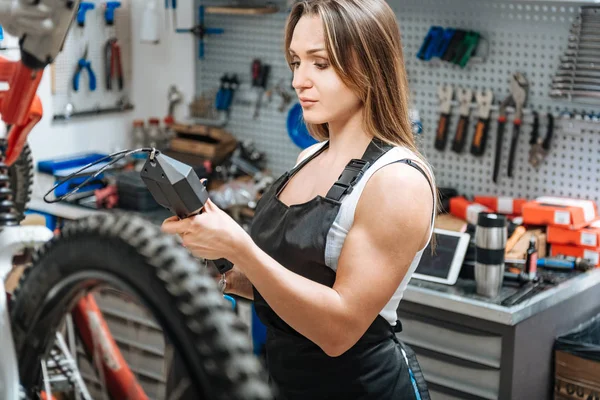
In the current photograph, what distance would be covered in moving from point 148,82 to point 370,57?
272 cm

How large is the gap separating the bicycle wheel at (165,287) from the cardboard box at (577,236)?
2.32m

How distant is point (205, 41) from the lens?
155 inches

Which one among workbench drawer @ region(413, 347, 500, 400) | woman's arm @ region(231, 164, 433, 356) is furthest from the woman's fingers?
workbench drawer @ region(413, 347, 500, 400)

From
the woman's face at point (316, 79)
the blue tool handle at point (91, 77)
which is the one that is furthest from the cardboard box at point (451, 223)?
the blue tool handle at point (91, 77)

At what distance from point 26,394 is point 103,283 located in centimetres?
17

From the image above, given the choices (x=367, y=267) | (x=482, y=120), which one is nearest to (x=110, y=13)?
(x=482, y=120)

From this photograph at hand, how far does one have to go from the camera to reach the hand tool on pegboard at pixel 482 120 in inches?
120

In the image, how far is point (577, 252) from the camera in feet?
9.07

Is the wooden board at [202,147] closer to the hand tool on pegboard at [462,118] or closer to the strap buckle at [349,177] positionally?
the hand tool on pegboard at [462,118]

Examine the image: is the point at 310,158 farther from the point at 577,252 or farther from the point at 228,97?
the point at 228,97

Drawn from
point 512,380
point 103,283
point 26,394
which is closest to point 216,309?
point 103,283

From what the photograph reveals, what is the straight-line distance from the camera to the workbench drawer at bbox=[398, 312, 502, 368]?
94.0 inches

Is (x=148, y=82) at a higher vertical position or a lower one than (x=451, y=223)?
higher

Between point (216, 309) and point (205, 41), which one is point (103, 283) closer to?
point (216, 309)
